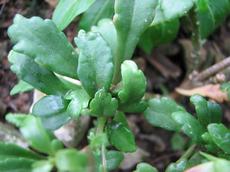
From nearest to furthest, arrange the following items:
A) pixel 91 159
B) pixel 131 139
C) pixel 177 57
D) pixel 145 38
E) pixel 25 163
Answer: pixel 91 159
pixel 25 163
pixel 131 139
pixel 145 38
pixel 177 57

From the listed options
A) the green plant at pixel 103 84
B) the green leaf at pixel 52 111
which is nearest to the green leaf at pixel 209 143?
the green plant at pixel 103 84

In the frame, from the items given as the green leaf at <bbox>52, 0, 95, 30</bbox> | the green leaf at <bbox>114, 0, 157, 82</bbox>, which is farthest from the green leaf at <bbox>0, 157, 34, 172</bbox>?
the green leaf at <bbox>52, 0, 95, 30</bbox>

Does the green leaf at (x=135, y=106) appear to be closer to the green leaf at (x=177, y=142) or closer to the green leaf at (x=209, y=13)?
the green leaf at (x=209, y=13)

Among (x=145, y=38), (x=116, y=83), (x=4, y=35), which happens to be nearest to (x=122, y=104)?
(x=116, y=83)

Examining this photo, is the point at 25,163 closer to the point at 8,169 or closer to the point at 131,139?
the point at 8,169

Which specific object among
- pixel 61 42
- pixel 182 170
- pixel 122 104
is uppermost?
pixel 61 42

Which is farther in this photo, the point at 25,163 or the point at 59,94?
the point at 59,94

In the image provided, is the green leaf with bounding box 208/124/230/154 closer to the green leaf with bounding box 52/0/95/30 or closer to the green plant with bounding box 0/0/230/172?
the green plant with bounding box 0/0/230/172
